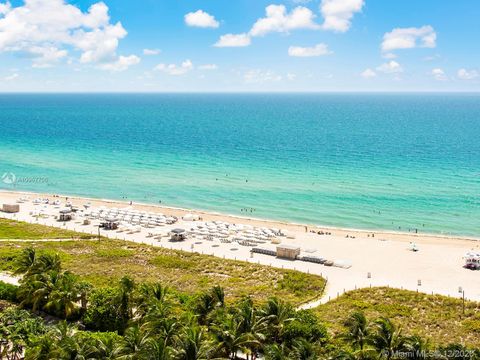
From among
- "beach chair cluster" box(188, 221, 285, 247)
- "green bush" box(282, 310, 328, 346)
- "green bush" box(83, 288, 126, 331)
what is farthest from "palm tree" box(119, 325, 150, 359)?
"beach chair cluster" box(188, 221, 285, 247)

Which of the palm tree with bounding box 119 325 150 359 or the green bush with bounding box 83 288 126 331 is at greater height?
the palm tree with bounding box 119 325 150 359

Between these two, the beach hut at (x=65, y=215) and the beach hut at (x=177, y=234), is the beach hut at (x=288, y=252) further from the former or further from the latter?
the beach hut at (x=65, y=215)

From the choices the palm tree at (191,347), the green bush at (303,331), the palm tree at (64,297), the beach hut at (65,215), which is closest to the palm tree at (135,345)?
the palm tree at (191,347)

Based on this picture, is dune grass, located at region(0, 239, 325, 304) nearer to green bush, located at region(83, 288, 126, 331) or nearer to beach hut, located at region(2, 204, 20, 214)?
green bush, located at region(83, 288, 126, 331)

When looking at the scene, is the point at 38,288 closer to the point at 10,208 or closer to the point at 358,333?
the point at 358,333

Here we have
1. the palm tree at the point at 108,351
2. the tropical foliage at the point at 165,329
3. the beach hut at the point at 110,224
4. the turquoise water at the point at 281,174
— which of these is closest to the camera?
the palm tree at the point at 108,351

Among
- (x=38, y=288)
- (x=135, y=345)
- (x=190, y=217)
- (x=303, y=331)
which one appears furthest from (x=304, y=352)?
(x=190, y=217)
